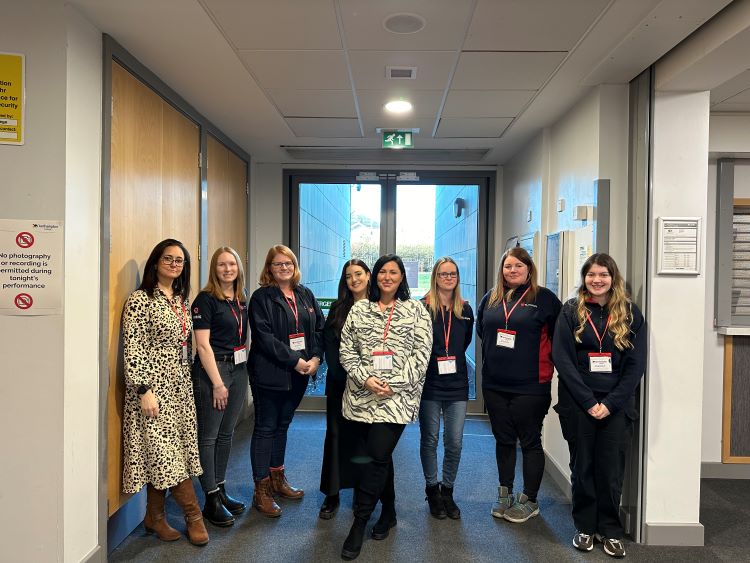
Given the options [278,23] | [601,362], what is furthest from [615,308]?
[278,23]

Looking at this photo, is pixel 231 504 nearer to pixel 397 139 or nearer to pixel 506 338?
pixel 506 338

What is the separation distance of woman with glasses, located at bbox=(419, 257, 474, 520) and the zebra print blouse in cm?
28

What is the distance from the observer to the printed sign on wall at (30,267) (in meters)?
2.10

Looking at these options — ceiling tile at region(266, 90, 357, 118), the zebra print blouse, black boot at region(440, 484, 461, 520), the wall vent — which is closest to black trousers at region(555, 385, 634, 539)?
black boot at region(440, 484, 461, 520)

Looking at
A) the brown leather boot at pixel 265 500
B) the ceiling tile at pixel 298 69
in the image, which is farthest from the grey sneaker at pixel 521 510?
the ceiling tile at pixel 298 69

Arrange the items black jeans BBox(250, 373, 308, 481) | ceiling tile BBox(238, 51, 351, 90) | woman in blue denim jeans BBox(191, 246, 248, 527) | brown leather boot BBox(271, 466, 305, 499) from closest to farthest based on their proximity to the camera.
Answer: ceiling tile BBox(238, 51, 351, 90) < woman in blue denim jeans BBox(191, 246, 248, 527) < black jeans BBox(250, 373, 308, 481) < brown leather boot BBox(271, 466, 305, 499)

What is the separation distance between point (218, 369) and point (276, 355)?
32cm

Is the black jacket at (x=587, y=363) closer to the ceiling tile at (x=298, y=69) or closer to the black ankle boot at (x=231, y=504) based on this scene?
the ceiling tile at (x=298, y=69)

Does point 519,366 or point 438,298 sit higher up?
point 438,298

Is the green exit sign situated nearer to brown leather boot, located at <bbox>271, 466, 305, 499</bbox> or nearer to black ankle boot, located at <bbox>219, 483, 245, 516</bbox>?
brown leather boot, located at <bbox>271, 466, 305, 499</bbox>

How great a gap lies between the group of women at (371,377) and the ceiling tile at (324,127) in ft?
4.42

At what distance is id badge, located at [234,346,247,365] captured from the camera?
9.53ft

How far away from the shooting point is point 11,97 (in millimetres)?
2117

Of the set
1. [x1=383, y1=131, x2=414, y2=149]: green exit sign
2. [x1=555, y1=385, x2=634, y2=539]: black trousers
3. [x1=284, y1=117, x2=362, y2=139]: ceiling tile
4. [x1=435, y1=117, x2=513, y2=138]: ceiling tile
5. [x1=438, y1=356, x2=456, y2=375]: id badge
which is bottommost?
[x1=555, y1=385, x2=634, y2=539]: black trousers
